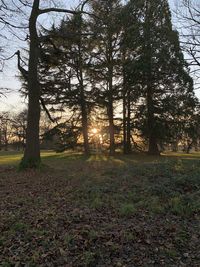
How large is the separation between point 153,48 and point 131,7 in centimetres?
368

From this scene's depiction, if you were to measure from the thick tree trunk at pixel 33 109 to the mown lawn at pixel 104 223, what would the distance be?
459 cm

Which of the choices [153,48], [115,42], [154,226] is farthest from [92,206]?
[115,42]

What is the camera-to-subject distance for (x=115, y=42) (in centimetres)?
2897

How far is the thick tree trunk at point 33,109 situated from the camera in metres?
15.3

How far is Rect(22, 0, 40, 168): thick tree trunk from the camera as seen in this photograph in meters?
15.3

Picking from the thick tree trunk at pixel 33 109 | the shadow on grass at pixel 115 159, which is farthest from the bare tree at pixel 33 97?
the shadow on grass at pixel 115 159

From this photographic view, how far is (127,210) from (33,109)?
931 centimetres

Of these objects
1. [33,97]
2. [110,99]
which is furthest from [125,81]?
→ [33,97]

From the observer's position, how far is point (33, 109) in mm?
15406

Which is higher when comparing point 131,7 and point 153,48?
point 131,7

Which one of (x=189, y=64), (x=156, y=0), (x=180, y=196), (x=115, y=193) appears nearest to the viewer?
(x=180, y=196)

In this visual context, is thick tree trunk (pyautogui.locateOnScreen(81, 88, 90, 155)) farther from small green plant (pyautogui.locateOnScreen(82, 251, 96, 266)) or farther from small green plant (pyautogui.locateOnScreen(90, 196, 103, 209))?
small green plant (pyautogui.locateOnScreen(82, 251, 96, 266))

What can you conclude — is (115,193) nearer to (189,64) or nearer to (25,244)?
(25,244)

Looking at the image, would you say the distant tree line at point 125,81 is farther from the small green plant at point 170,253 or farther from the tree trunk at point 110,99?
the small green plant at point 170,253
